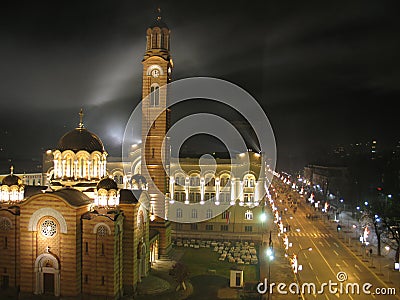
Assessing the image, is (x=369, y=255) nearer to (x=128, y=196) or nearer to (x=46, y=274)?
(x=128, y=196)

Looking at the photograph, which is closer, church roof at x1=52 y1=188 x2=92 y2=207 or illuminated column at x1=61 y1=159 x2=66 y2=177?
church roof at x1=52 y1=188 x2=92 y2=207

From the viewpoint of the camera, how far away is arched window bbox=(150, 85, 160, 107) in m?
48.8

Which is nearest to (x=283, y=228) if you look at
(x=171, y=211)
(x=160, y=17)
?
(x=171, y=211)

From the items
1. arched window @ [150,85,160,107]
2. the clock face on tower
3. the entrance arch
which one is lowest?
the entrance arch

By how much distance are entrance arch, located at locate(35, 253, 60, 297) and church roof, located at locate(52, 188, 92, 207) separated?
4336 millimetres

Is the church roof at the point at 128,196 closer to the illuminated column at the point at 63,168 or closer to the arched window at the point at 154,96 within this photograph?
the illuminated column at the point at 63,168

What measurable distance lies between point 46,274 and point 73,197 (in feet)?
20.1

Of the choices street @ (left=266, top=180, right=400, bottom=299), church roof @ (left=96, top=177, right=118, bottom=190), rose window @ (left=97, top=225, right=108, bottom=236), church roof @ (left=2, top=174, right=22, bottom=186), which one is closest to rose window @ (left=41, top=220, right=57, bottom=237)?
rose window @ (left=97, top=225, right=108, bottom=236)

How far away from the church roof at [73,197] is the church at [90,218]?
0.35 ft

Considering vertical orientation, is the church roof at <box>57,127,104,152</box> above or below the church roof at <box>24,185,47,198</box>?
above

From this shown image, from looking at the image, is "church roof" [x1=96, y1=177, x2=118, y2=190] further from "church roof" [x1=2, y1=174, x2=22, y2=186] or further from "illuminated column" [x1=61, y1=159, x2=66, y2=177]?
"church roof" [x1=2, y1=174, x2=22, y2=186]

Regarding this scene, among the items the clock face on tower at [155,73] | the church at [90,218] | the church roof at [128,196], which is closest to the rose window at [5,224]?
the church at [90,218]

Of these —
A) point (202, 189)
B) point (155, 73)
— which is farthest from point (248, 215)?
point (155, 73)

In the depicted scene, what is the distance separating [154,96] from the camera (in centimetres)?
4891
